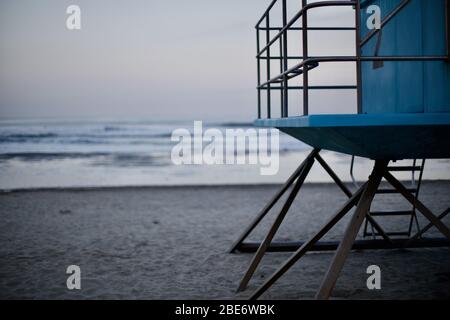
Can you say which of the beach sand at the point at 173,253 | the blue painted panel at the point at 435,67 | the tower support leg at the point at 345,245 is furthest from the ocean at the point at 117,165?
the tower support leg at the point at 345,245

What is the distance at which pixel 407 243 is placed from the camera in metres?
6.57

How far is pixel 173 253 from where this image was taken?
7684 mm

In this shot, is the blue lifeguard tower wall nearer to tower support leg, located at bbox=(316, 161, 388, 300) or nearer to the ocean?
tower support leg, located at bbox=(316, 161, 388, 300)

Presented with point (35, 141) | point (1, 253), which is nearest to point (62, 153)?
point (35, 141)

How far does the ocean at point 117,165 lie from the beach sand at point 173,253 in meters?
4.43

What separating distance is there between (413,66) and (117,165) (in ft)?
66.1

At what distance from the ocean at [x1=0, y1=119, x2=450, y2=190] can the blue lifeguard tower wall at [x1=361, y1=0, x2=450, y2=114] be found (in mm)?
12305

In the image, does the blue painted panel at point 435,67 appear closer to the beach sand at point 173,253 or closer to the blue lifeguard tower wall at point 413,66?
the blue lifeguard tower wall at point 413,66

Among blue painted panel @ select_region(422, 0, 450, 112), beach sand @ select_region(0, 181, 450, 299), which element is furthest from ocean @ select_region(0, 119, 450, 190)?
blue painted panel @ select_region(422, 0, 450, 112)

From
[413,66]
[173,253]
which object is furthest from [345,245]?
[173,253]

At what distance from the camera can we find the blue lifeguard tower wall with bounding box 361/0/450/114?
4121mm

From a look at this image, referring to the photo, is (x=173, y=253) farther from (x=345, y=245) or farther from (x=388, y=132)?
(x=388, y=132)
